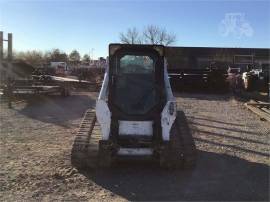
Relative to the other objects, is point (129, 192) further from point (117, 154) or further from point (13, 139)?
point (13, 139)

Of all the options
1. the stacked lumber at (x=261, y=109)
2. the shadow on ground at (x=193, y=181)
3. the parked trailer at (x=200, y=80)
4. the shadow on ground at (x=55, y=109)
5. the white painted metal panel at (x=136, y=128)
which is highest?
the parked trailer at (x=200, y=80)

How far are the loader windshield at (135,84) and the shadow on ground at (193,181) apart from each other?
1.11m

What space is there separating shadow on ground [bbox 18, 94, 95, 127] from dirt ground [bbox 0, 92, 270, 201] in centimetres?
156

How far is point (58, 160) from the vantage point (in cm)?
866

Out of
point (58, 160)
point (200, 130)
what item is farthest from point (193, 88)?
point (58, 160)

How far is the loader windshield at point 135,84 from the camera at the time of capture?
8.26m

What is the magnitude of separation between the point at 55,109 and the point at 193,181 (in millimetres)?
10900

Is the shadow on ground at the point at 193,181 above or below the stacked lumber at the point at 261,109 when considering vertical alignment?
below

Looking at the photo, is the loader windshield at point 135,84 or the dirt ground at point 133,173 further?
the loader windshield at point 135,84

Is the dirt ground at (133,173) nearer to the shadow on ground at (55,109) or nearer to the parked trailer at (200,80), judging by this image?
the shadow on ground at (55,109)

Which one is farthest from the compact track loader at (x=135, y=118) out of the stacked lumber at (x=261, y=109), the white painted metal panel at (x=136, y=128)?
the stacked lumber at (x=261, y=109)

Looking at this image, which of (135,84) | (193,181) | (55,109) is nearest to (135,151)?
(193,181)

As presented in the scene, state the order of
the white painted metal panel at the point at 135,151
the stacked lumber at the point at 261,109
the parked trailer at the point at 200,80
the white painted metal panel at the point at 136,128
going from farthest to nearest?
the parked trailer at the point at 200,80 → the stacked lumber at the point at 261,109 → the white painted metal panel at the point at 136,128 → the white painted metal panel at the point at 135,151

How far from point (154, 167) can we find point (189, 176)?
0.81 m
